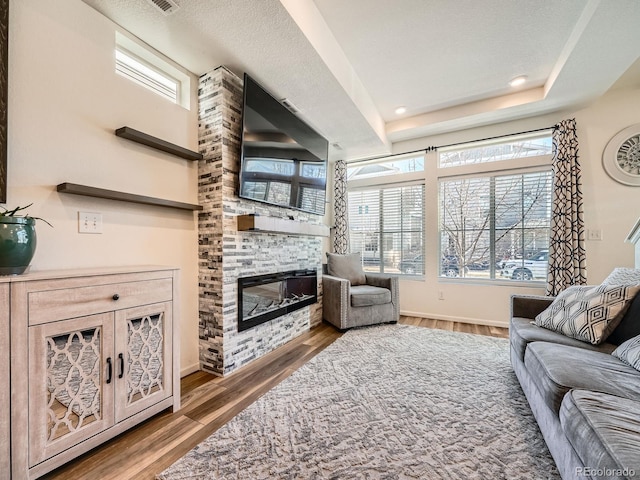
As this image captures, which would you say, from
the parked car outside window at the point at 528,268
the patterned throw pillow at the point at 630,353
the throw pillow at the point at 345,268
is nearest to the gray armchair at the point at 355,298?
the throw pillow at the point at 345,268

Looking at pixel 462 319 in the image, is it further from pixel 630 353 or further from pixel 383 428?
pixel 383 428

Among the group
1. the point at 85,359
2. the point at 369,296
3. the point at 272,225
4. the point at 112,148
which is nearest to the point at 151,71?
the point at 112,148

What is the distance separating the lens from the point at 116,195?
1691 mm

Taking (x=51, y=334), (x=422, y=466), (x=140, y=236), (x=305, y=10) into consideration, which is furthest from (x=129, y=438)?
(x=305, y=10)

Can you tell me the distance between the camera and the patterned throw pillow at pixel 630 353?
4.32ft

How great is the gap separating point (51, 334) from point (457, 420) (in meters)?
2.15

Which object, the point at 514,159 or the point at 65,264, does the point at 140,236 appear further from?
the point at 514,159

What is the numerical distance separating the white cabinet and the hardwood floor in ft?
0.24

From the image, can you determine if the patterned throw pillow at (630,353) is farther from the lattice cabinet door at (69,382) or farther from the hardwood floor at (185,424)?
the lattice cabinet door at (69,382)

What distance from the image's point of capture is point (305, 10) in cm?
192


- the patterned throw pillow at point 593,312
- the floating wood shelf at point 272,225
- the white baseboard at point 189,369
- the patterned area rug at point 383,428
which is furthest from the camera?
the floating wood shelf at point 272,225

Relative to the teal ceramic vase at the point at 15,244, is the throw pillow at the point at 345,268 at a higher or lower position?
lower

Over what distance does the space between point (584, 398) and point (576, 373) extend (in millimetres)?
235

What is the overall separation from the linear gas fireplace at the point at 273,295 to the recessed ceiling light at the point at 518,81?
309 cm
